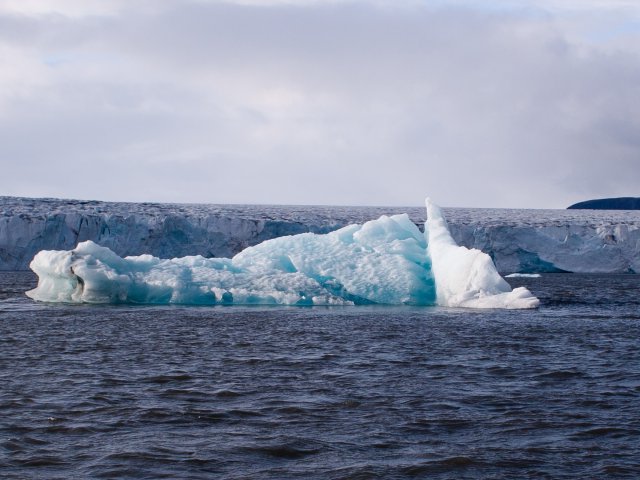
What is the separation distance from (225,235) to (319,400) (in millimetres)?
25076

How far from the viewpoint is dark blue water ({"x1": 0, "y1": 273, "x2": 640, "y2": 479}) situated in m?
6.17

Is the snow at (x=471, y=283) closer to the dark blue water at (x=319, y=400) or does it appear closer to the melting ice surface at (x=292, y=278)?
the melting ice surface at (x=292, y=278)

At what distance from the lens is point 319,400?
27.1 feet

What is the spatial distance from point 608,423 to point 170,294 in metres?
13.0

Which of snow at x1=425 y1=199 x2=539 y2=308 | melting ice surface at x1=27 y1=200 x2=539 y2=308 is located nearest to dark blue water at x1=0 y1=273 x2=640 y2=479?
snow at x1=425 y1=199 x2=539 y2=308

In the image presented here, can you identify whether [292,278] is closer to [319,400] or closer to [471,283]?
[471,283]

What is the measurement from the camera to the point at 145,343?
12.4 metres

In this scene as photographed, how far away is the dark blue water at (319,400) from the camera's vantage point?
6172mm

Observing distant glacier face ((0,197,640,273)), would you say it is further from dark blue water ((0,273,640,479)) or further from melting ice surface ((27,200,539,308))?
dark blue water ((0,273,640,479))

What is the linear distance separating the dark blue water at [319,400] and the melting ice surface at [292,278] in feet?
10.3

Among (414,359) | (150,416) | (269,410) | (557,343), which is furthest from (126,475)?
(557,343)

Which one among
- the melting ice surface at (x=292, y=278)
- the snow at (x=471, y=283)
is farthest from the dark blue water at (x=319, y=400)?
the melting ice surface at (x=292, y=278)

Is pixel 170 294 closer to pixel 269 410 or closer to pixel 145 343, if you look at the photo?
pixel 145 343

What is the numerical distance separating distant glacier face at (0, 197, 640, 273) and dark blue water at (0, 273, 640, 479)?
16910mm
